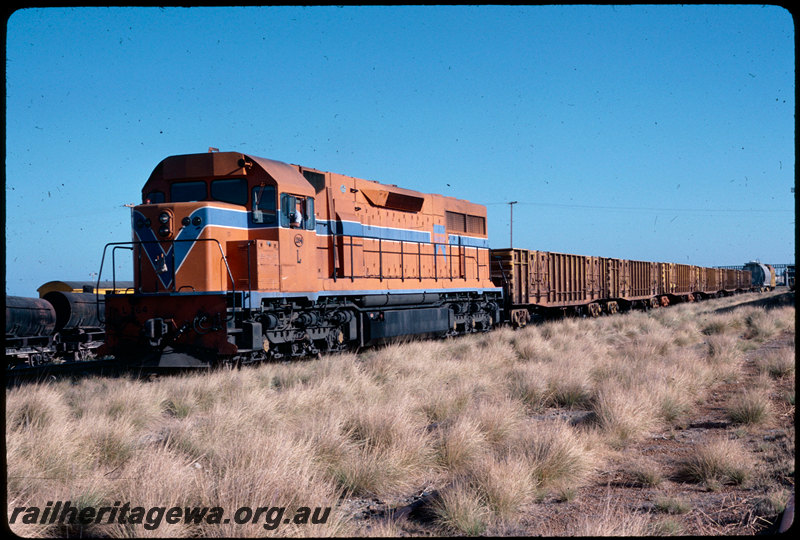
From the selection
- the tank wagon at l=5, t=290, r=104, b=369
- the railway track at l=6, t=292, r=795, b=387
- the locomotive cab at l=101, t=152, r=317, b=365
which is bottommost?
the railway track at l=6, t=292, r=795, b=387

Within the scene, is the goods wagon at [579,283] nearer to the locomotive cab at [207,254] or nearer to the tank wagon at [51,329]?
the locomotive cab at [207,254]

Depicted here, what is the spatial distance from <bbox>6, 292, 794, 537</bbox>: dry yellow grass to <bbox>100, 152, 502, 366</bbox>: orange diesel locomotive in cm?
91

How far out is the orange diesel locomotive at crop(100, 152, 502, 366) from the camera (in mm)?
11766

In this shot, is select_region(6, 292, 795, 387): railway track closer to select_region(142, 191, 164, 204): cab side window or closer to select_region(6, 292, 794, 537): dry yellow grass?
select_region(6, 292, 794, 537): dry yellow grass

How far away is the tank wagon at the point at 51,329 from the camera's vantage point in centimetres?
1521

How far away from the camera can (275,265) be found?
1245 cm

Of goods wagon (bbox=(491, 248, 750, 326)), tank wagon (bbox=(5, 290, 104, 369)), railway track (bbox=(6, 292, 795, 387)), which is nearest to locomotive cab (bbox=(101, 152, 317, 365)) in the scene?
railway track (bbox=(6, 292, 795, 387))

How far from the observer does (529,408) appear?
372 inches

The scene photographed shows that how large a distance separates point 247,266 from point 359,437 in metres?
5.64

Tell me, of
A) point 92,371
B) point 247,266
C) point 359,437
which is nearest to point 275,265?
point 247,266

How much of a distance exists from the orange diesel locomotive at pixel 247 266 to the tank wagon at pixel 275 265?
0.02 m

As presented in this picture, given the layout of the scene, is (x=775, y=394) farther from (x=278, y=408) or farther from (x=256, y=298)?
(x=256, y=298)

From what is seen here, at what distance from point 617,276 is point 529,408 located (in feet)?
81.2

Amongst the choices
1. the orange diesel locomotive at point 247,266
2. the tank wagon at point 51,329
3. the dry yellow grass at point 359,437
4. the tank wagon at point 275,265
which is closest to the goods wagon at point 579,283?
the tank wagon at point 275,265
